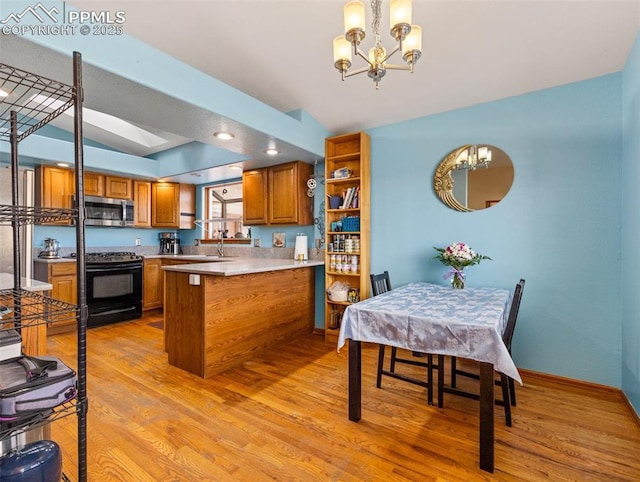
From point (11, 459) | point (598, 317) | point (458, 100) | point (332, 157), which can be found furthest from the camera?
point (332, 157)

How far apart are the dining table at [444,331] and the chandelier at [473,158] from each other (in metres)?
1.28

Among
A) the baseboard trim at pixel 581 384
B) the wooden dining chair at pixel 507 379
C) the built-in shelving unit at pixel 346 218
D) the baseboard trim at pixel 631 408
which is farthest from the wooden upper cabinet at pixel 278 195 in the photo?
the baseboard trim at pixel 631 408

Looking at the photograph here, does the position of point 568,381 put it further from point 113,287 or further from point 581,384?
point 113,287

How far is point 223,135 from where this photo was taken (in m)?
2.91

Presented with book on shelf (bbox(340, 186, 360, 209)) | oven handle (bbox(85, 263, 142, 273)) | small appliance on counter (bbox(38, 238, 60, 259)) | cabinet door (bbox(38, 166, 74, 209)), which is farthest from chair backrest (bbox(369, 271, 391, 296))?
small appliance on counter (bbox(38, 238, 60, 259))

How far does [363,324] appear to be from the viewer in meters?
1.95

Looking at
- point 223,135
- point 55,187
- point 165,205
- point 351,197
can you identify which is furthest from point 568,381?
point 55,187

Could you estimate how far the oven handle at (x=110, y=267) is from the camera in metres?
4.05

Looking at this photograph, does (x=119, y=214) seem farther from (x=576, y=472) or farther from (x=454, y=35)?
(x=576, y=472)

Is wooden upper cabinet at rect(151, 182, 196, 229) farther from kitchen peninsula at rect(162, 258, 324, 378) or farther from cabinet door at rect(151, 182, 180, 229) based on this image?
kitchen peninsula at rect(162, 258, 324, 378)

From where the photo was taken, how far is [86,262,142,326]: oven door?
4066 millimetres

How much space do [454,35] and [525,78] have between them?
791mm

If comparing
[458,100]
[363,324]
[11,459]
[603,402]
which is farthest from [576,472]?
[458,100]

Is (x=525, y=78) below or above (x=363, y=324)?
above
